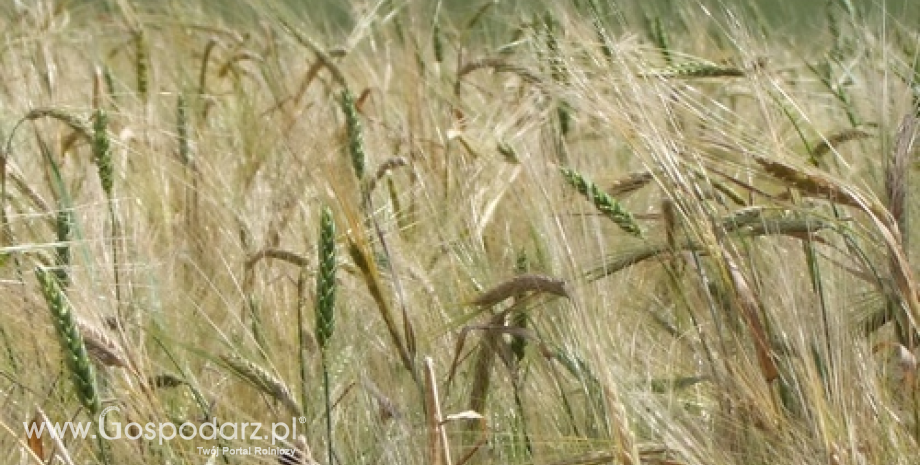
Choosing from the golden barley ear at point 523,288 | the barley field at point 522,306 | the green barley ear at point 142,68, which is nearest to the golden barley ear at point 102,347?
the barley field at point 522,306

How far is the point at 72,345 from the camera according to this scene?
95 centimetres

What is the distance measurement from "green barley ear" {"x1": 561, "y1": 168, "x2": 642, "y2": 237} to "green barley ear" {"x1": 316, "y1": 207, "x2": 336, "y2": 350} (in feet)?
0.86

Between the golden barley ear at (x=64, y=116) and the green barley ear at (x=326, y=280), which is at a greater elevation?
the golden barley ear at (x=64, y=116)

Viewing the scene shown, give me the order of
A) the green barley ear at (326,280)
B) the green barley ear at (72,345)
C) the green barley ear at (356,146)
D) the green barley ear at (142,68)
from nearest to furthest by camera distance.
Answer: the green barley ear at (72,345)
the green barley ear at (326,280)
the green barley ear at (356,146)
the green barley ear at (142,68)

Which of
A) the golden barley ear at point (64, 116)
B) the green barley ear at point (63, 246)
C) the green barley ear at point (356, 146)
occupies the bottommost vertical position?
the green barley ear at point (63, 246)

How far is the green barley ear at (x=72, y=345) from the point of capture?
951 mm

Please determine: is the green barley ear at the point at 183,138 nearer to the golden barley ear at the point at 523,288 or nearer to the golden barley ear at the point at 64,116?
the golden barley ear at the point at 64,116

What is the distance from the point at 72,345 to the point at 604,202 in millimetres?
468

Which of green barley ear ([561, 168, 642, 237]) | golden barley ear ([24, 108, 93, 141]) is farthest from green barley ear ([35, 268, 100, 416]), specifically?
golden barley ear ([24, 108, 93, 141])

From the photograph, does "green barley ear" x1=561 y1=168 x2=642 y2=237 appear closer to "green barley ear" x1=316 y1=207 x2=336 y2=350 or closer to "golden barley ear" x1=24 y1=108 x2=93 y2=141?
"green barley ear" x1=316 y1=207 x2=336 y2=350

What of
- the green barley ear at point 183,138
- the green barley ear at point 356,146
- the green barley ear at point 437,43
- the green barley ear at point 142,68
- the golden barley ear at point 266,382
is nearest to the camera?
the golden barley ear at point 266,382

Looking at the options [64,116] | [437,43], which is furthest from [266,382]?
[437,43]

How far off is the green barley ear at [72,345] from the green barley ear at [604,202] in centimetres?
45

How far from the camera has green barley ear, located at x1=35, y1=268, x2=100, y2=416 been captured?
0.95m
